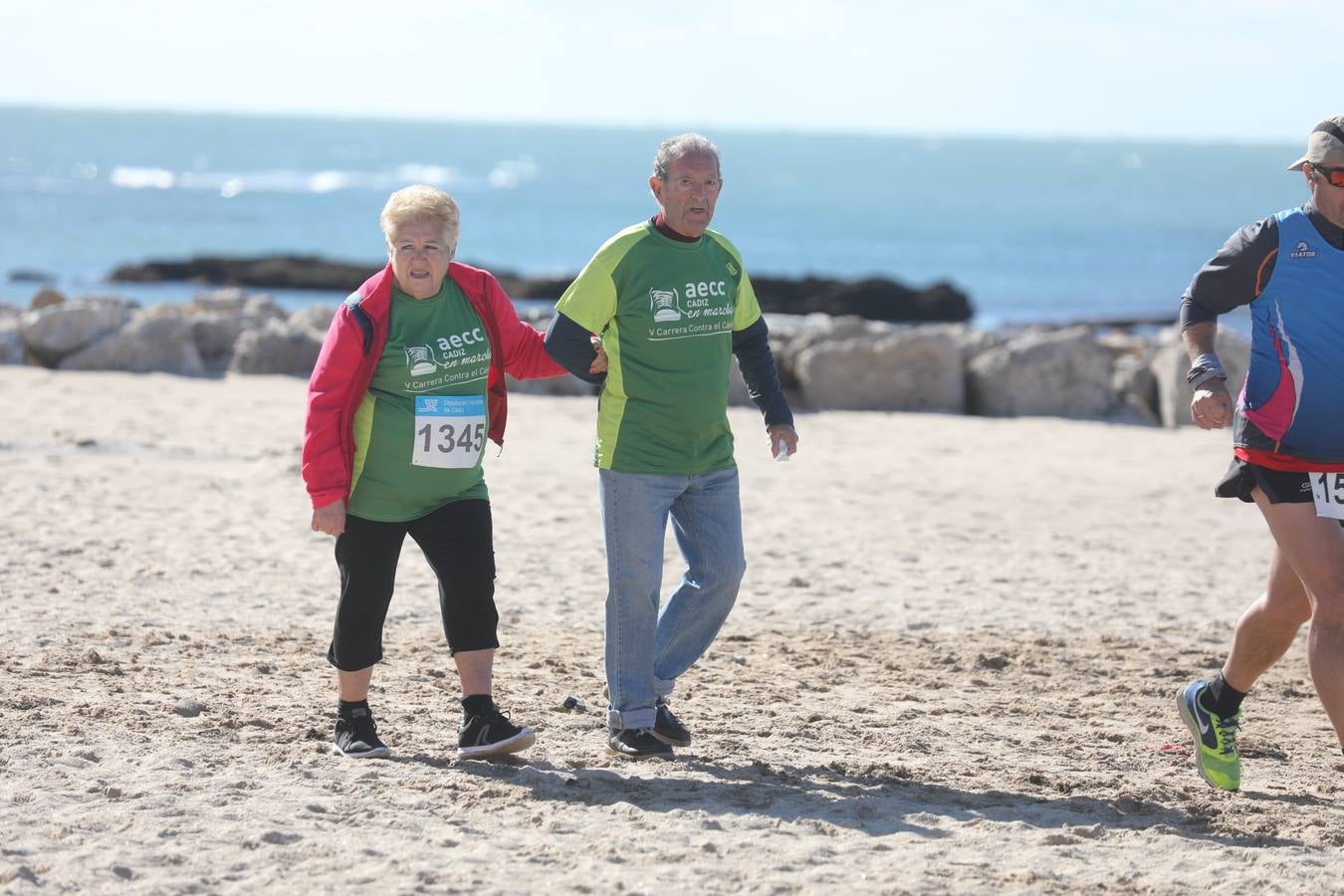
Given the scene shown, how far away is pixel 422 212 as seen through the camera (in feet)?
15.1

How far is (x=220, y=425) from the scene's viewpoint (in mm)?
11680

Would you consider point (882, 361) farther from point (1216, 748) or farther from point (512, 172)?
point (512, 172)

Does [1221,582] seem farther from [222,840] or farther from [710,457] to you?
[222,840]

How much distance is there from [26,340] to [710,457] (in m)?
11.6

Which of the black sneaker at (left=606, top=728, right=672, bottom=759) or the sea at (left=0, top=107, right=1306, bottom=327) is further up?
the sea at (left=0, top=107, right=1306, bottom=327)

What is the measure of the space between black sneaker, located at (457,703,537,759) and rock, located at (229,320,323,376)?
1040 cm

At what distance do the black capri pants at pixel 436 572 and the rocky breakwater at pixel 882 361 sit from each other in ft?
28.9

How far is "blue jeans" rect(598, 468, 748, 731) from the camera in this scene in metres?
4.79

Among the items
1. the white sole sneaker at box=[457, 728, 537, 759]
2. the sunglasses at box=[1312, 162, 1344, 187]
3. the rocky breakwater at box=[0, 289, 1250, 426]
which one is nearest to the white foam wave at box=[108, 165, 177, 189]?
the rocky breakwater at box=[0, 289, 1250, 426]

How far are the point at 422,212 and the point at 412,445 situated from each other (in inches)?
26.0

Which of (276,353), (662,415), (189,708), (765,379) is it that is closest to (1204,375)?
(765,379)

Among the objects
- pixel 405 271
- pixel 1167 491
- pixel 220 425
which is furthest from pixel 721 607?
pixel 220 425

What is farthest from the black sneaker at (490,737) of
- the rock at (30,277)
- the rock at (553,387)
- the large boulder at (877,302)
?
the rock at (30,277)

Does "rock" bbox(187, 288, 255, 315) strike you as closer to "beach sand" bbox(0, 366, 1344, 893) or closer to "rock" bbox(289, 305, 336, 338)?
"rock" bbox(289, 305, 336, 338)
